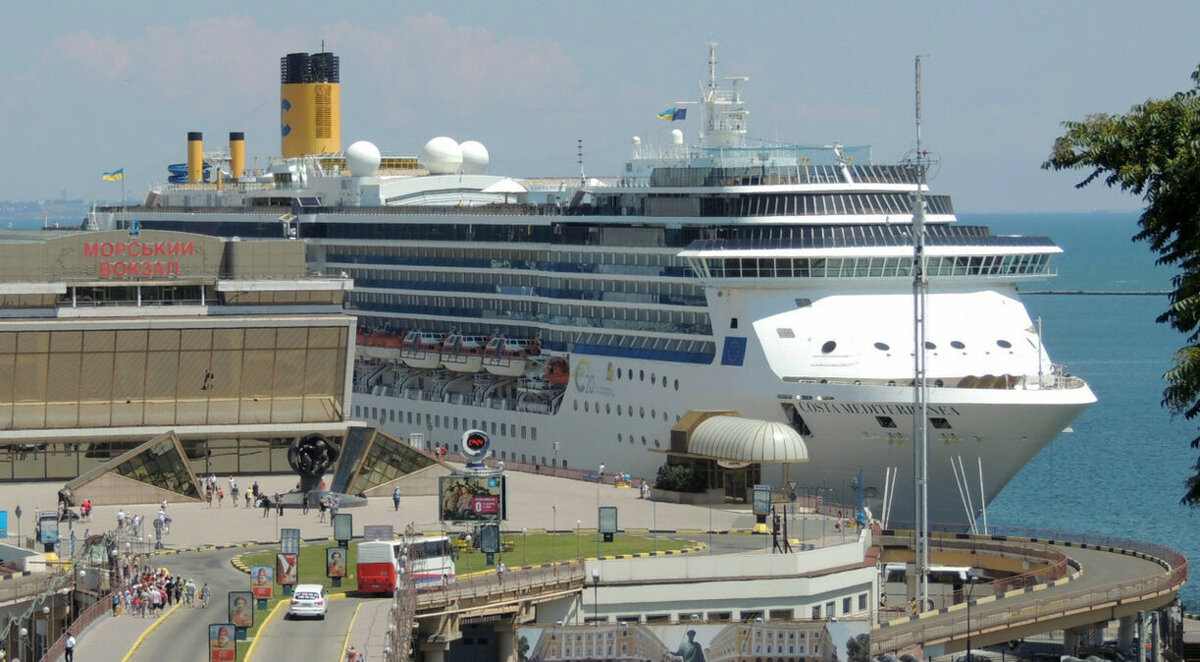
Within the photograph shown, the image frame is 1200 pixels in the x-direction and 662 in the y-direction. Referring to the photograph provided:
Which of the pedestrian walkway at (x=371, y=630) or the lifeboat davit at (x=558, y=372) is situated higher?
the lifeboat davit at (x=558, y=372)

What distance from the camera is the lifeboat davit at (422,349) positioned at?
326 feet

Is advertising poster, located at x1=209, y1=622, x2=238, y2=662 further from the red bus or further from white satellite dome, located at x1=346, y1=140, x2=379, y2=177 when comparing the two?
white satellite dome, located at x1=346, y1=140, x2=379, y2=177

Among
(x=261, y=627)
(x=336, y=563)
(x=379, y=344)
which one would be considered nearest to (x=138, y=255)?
(x=379, y=344)

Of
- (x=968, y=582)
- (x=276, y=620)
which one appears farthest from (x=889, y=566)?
(x=276, y=620)

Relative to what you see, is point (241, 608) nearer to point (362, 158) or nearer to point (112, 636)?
point (112, 636)

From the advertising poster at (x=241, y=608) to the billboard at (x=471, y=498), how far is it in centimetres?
1570

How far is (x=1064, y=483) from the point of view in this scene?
372ft

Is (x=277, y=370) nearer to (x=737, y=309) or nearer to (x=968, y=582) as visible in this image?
(x=737, y=309)

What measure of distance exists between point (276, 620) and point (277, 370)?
113 ft

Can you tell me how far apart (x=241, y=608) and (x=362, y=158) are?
58.1 metres

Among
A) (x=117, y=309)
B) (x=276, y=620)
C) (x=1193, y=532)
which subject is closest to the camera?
(x=276, y=620)

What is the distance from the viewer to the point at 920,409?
72.8m

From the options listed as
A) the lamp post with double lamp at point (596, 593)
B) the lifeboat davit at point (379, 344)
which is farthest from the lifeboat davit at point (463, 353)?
the lamp post with double lamp at point (596, 593)

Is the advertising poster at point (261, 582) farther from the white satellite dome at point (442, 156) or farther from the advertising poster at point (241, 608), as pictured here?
the white satellite dome at point (442, 156)
